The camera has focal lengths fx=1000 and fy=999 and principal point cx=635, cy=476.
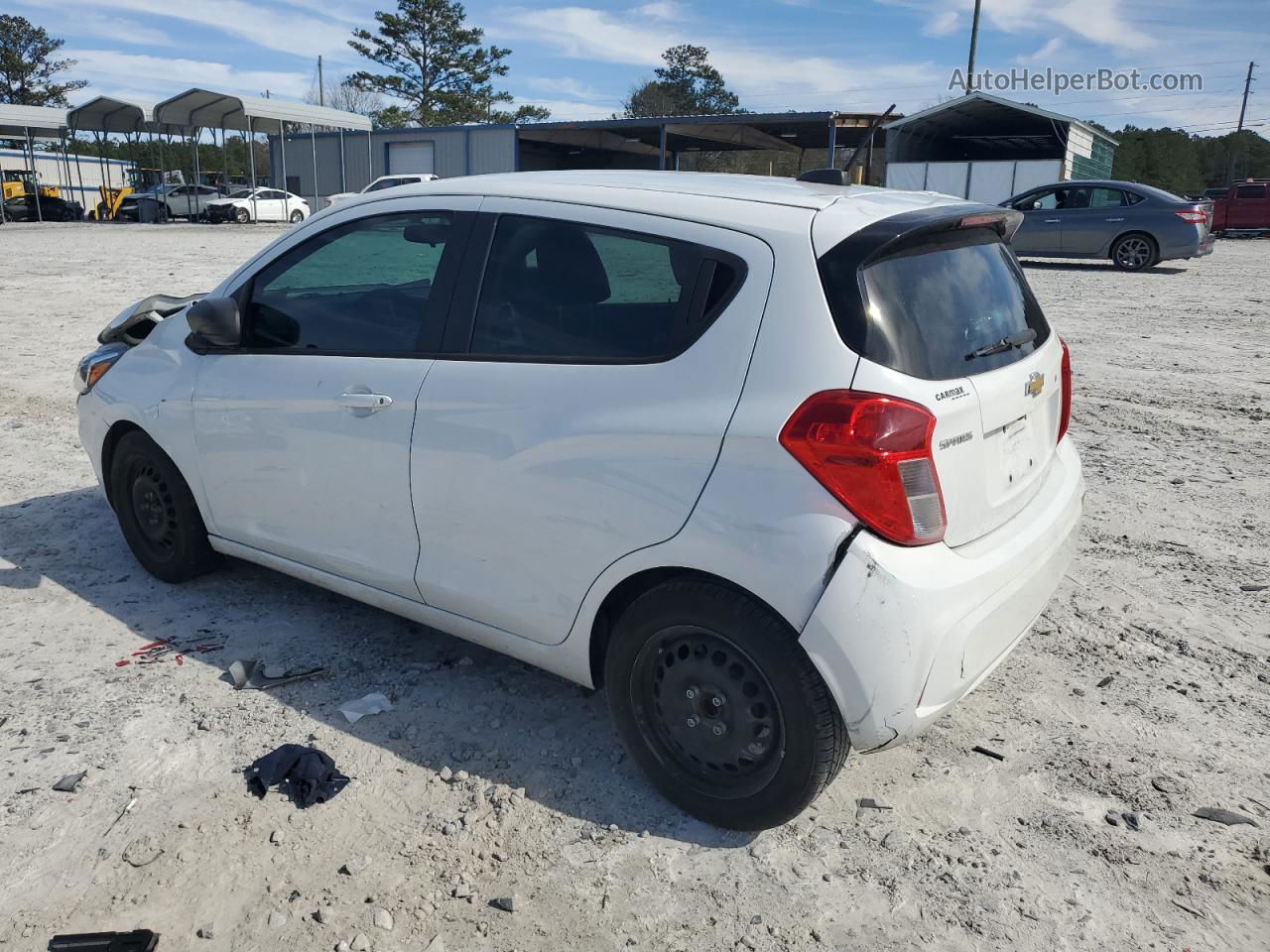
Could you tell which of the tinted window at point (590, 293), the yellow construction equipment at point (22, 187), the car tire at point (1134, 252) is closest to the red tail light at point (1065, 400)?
the tinted window at point (590, 293)

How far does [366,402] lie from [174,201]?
156ft

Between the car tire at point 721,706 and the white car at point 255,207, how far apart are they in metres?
42.1

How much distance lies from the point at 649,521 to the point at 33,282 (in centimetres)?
1725

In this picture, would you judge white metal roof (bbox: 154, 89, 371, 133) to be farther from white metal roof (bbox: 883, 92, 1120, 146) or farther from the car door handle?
the car door handle

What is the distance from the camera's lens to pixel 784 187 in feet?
10.3

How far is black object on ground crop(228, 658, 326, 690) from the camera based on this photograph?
3.63 meters

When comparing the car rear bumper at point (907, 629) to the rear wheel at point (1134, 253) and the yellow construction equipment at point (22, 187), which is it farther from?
the yellow construction equipment at point (22, 187)

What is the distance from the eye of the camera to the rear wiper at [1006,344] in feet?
9.23

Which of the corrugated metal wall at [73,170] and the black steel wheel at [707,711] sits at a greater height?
the corrugated metal wall at [73,170]

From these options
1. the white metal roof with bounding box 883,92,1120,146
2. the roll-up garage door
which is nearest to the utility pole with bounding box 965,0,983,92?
the white metal roof with bounding box 883,92,1120,146

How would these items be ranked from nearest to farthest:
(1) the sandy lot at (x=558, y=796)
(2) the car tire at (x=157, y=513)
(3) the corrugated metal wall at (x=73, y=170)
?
(1) the sandy lot at (x=558, y=796)
(2) the car tire at (x=157, y=513)
(3) the corrugated metal wall at (x=73, y=170)

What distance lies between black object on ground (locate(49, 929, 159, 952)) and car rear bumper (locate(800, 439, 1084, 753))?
1743 millimetres

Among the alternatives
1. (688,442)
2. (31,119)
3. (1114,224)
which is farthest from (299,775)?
(31,119)

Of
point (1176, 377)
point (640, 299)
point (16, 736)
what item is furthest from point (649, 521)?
point (1176, 377)
